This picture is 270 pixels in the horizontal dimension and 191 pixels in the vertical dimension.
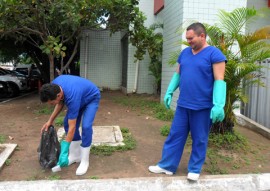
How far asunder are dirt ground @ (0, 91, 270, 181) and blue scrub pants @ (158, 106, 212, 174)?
0.87ft

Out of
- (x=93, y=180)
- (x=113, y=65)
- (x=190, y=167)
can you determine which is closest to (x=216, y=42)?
(x=190, y=167)

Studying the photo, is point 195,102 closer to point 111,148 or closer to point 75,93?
point 75,93

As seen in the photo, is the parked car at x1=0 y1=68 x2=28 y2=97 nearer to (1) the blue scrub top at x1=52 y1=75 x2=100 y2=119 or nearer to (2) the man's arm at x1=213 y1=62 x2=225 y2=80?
(1) the blue scrub top at x1=52 y1=75 x2=100 y2=119

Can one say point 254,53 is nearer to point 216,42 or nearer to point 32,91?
point 216,42

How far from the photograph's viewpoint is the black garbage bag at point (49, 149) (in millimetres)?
4086

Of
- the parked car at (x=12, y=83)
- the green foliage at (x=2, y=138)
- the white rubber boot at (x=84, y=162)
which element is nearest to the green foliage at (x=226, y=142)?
the white rubber boot at (x=84, y=162)

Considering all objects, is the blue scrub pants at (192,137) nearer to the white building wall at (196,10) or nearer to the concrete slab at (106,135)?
the concrete slab at (106,135)

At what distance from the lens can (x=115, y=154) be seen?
4.86 metres

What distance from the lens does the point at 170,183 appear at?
12.8ft

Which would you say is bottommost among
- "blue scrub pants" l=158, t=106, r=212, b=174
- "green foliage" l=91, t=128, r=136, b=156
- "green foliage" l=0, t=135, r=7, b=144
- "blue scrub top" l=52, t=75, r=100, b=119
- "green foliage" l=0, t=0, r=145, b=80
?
"green foliage" l=0, t=135, r=7, b=144

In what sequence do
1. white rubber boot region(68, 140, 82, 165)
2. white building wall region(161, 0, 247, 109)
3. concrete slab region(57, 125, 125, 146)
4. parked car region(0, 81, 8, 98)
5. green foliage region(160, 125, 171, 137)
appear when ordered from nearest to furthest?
white rubber boot region(68, 140, 82, 165) < concrete slab region(57, 125, 125, 146) < green foliage region(160, 125, 171, 137) < white building wall region(161, 0, 247, 109) < parked car region(0, 81, 8, 98)

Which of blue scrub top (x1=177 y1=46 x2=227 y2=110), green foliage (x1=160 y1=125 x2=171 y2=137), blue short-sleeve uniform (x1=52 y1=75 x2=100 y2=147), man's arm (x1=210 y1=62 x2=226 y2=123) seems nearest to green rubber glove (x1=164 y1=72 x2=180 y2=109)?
blue scrub top (x1=177 y1=46 x2=227 y2=110)

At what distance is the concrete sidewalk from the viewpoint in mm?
3707

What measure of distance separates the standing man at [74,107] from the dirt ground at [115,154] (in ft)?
0.62
